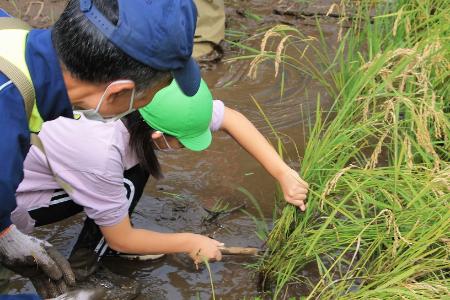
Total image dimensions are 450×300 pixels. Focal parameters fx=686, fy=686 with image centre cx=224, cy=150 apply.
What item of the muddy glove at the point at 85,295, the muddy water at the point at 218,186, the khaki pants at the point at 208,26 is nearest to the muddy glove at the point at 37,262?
the muddy glove at the point at 85,295

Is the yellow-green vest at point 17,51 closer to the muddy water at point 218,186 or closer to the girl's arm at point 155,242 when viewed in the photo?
the girl's arm at point 155,242

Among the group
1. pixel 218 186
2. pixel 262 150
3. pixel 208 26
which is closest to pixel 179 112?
pixel 262 150

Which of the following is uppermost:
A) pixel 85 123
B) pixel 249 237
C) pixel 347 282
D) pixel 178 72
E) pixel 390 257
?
pixel 178 72

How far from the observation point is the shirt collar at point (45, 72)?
146 cm

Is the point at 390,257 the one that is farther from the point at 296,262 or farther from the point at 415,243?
the point at 296,262

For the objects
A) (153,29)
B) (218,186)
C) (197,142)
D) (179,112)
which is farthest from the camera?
(218,186)

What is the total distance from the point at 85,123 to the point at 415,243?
106 centimetres

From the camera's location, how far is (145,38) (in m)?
1.44

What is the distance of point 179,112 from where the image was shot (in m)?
2.13

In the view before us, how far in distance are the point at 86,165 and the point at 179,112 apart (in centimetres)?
33

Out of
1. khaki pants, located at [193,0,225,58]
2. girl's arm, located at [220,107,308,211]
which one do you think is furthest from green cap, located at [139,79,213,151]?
khaki pants, located at [193,0,225,58]

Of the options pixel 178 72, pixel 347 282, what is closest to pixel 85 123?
pixel 178 72

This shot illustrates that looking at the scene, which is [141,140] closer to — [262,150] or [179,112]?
[179,112]

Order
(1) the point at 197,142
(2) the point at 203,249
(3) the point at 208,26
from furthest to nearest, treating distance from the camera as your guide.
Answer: (3) the point at 208,26 < (2) the point at 203,249 < (1) the point at 197,142
